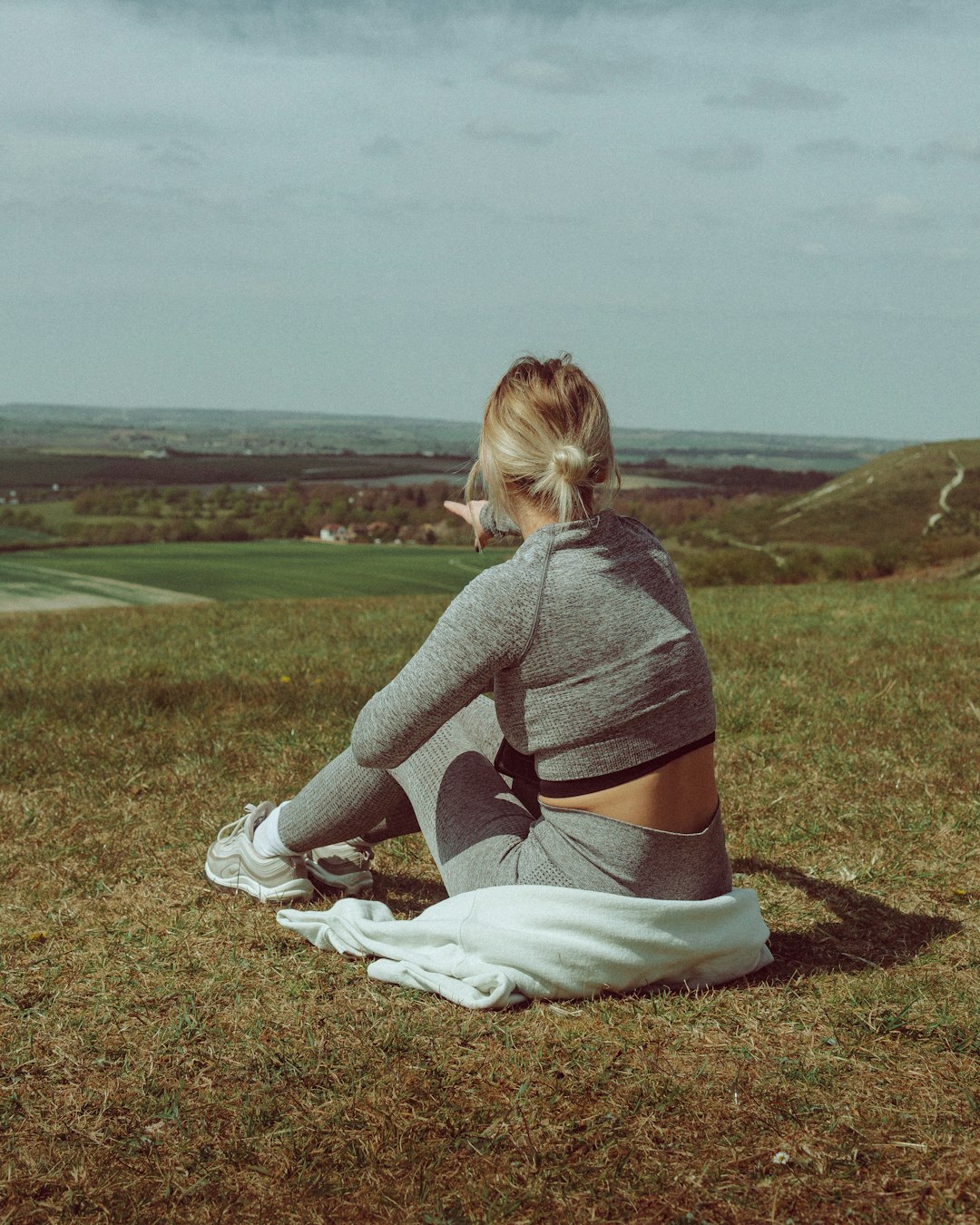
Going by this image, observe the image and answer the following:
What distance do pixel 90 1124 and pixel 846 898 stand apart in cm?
284

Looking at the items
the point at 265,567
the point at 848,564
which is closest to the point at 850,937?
the point at 848,564

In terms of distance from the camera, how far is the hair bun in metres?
3.13

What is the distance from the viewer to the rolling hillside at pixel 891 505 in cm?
2694

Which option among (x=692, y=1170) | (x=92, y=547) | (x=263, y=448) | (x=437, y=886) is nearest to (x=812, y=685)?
(x=437, y=886)

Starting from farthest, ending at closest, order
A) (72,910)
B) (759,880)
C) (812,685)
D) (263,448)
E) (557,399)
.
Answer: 1. (263,448)
2. (812,685)
3. (759,880)
4. (72,910)
5. (557,399)

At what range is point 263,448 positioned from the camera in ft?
246

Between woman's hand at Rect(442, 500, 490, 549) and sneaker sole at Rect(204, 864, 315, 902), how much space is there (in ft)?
4.98

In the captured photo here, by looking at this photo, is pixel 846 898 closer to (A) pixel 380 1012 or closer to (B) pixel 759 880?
(B) pixel 759 880

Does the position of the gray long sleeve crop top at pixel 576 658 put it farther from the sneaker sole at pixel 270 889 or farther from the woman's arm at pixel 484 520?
the sneaker sole at pixel 270 889

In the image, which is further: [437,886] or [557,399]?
[437,886]

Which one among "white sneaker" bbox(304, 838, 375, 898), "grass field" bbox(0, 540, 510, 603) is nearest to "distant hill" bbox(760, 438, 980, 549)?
"grass field" bbox(0, 540, 510, 603)

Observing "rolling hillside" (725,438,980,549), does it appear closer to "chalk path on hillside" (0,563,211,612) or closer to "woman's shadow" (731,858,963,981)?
"chalk path on hillside" (0,563,211,612)

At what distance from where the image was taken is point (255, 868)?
429 cm

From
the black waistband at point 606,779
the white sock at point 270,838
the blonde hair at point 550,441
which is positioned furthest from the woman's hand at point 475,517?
the white sock at point 270,838
